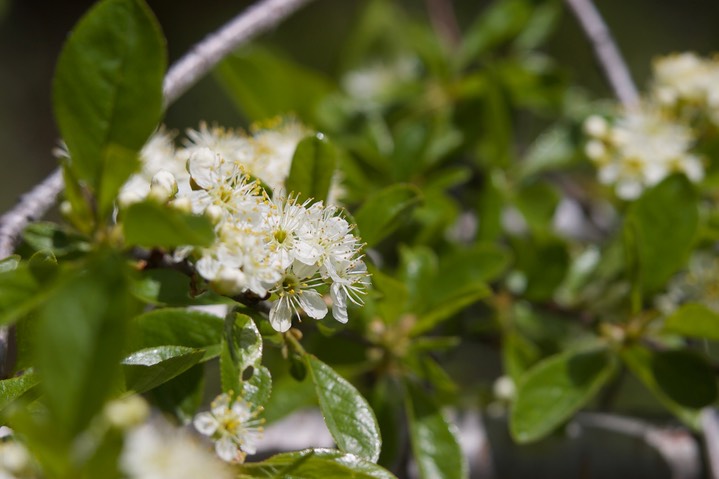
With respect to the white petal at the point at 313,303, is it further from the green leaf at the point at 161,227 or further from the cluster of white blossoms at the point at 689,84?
the cluster of white blossoms at the point at 689,84

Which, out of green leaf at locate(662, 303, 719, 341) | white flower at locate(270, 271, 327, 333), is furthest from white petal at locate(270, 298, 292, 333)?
green leaf at locate(662, 303, 719, 341)

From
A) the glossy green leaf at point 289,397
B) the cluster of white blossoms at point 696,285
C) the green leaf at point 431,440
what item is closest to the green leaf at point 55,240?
the glossy green leaf at point 289,397

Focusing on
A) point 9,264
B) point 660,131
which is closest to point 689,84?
point 660,131

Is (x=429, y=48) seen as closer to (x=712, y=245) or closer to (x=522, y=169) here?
(x=522, y=169)

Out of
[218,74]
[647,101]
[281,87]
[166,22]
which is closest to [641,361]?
[647,101]

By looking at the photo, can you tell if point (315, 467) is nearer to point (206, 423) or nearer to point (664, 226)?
point (206, 423)
